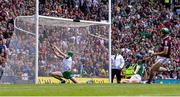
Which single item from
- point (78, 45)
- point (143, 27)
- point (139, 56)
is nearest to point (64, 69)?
point (78, 45)

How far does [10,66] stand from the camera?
83.4 feet

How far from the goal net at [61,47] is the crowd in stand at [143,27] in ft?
19.0

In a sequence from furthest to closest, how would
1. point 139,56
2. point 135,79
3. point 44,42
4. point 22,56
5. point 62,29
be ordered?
point 139,56
point 135,79
point 62,29
point 44,42
point 22,56

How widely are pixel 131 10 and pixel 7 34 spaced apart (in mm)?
11471

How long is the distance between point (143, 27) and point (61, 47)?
13.8 metres

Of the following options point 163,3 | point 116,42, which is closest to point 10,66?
point 116,42

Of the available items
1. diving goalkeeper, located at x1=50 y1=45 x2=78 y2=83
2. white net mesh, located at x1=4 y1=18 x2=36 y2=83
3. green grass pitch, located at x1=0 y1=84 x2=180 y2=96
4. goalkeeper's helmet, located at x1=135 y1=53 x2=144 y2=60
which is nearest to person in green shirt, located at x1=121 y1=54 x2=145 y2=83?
goalkeeper's helmet, located at x1=135 y1=53 x2=144 y2=60

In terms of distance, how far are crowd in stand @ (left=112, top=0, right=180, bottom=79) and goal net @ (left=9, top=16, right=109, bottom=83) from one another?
19.0 feet

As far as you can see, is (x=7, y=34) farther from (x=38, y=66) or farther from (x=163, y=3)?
(x=163, y=3)

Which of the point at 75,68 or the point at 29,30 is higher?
the point at 29,30

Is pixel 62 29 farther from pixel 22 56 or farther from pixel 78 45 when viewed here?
pixel 22 56

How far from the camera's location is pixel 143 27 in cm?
4019

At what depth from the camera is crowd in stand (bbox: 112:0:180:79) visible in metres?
37.1

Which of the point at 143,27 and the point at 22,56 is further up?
the point at 143,27
